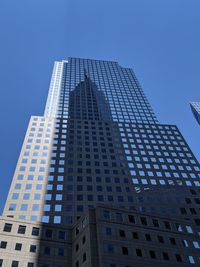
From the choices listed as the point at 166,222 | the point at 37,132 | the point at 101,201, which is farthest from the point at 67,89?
the point at 166,222

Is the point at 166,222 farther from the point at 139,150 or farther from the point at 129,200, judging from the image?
the point at 139,150

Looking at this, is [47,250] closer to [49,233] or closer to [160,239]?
[49,233]

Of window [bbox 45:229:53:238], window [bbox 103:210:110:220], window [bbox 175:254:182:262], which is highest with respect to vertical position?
window [bbox 103:210:110:220]

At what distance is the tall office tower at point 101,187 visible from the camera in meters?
59.8

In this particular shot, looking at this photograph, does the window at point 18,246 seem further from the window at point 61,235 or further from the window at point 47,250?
the window at point 61,235

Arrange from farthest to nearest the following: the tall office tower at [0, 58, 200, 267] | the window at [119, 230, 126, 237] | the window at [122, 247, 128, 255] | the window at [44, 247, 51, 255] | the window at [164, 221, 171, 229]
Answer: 1. the window at [164, 221, 171, 229]
2. the window at [44, 247, 51, 255]
3. the window at [119, 230, 126, 237]
4. the tall office tower at [0, 58, 200, 267]
5. the window at [122, 247, 128, 255]

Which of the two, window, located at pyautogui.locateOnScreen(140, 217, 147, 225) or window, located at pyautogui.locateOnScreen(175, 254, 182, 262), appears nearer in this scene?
window, located at pyautogui.locateOnScreen(175, 254, 182, 262)

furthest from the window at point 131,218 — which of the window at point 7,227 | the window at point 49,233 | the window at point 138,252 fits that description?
the window at point 7,227

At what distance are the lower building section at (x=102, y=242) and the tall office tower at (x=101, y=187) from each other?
21 centimetres

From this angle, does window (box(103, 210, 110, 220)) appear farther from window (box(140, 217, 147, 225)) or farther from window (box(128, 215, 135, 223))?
window (box(140, 217, 147, 225))

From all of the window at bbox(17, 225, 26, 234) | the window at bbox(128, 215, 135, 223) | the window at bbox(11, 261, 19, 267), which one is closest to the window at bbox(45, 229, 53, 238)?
the window at bbox(17, 225, 26, 234)

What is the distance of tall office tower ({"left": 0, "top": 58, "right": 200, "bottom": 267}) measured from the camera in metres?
59.8

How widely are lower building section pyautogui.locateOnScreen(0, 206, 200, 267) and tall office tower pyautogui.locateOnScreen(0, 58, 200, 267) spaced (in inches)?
8.2

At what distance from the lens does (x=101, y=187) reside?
91.5 metres
